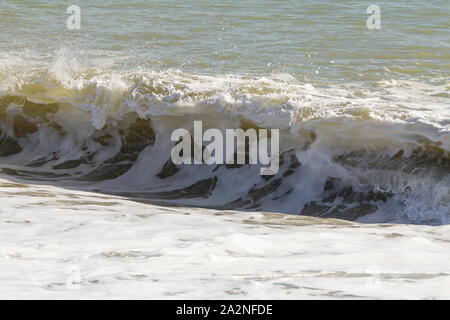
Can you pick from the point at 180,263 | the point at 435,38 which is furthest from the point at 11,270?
the point at 435,38

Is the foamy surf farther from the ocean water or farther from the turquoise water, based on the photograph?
the turquoise water

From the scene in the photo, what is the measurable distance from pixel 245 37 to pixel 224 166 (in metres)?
4.73

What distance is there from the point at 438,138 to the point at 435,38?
557 cm

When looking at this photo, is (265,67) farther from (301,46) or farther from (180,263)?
(180,263)

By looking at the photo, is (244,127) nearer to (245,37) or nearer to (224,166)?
(224,166)

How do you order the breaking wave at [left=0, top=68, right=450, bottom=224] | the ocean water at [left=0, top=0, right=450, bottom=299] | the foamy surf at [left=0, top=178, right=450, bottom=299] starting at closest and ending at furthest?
the foamy surf at [left=0, top=178, right=450, bottom=299] < the ocean water at [left=0, top=0, right=450, bottom=299] < the breaking wave at [left=0, top=68, right=450, bottom=224]

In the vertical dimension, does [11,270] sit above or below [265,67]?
below

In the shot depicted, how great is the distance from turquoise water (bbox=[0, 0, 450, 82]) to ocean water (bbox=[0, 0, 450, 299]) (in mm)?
60

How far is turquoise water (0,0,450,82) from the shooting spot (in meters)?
9.99

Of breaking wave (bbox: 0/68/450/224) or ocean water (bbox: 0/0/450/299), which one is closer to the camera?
ocean water (bbox: 0/0/450/299)

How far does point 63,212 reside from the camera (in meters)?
5.96

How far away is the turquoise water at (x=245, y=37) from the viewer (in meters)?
9.99

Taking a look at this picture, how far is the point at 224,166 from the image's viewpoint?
760 cm

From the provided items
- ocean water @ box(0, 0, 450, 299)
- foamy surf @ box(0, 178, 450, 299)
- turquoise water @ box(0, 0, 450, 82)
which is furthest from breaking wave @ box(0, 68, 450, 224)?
turquoise water @ box(0, 0, 450, 82)
